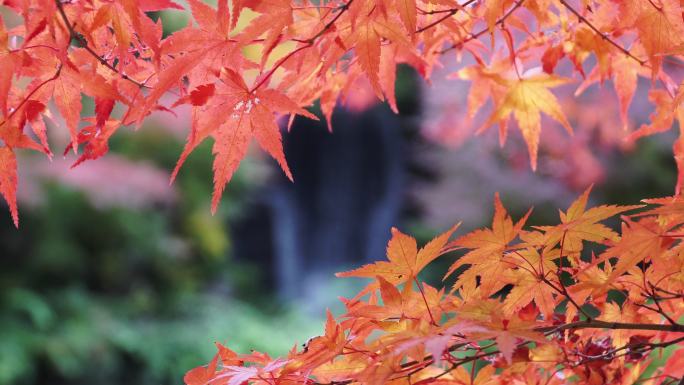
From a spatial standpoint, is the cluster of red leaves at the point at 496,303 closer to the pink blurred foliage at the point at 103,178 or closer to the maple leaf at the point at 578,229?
the maple leaf at the point at 578,229

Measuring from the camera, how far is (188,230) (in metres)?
4.47

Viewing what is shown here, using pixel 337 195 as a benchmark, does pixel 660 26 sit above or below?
above

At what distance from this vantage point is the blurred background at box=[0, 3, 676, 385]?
3.30 m

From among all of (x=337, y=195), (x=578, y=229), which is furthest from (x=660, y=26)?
(x=337, y=195)

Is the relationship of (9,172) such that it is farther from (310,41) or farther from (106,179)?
(106,179)

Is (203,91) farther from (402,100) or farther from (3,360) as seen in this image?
→ (402,100)

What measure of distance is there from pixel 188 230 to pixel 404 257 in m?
3.99

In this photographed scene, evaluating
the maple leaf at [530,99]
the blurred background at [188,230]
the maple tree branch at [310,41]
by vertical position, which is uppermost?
the maple tree branch at [310,41]

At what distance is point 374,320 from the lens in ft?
2.02

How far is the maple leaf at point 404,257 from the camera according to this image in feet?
1.95

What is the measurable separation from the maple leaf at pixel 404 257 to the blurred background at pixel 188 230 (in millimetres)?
2503

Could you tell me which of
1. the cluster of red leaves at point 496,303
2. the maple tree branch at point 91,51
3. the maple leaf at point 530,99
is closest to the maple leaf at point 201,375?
the cluster of red leaves at point 496,303

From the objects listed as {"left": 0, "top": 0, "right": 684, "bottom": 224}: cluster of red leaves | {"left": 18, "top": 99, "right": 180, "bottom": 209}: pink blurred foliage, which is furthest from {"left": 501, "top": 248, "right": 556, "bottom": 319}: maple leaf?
{"left": 18, "top": 99, "right": 180, "bottom": 209}: pink blurred foliage

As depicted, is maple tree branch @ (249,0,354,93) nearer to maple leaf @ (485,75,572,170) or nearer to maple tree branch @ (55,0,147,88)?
maple tree branch @ (55,0,147,88)
